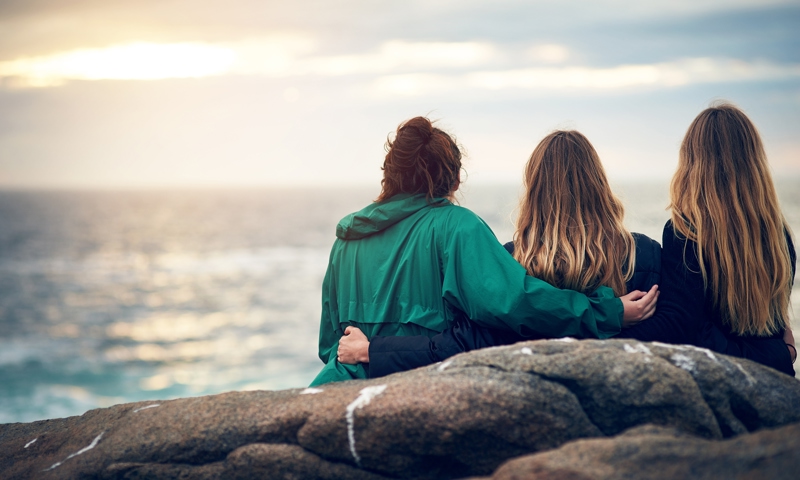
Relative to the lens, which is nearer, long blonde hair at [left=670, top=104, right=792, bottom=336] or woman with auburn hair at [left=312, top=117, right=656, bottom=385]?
woman with auburn hair at [left=312, top=117, right=656, bottom=385]

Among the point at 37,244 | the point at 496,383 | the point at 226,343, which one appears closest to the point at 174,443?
the point at 496,383

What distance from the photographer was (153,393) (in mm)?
20172

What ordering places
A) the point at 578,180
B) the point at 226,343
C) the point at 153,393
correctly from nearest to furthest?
the point at 578,180 < the point at 153,393 < the point at 226,343

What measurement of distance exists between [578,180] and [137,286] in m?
36.3

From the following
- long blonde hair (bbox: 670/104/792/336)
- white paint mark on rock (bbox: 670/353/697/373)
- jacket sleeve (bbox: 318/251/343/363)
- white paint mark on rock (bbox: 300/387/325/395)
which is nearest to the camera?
white paint mark on rock (bbox: 670/353/697/373)

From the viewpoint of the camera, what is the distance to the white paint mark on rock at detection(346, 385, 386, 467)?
2.88m

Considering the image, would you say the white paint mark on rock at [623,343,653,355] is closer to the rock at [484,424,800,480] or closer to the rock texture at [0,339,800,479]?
the rock texture at [0,339,800,479]

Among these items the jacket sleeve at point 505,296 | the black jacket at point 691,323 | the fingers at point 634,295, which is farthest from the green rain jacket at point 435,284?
the black jacket at point 691,323

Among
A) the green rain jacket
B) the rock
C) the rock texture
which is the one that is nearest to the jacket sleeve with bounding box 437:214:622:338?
the green rain jacket

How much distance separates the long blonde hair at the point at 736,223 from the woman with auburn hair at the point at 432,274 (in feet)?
1.29

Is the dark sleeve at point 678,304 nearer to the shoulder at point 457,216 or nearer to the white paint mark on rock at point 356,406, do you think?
the shoulder at point 457,216

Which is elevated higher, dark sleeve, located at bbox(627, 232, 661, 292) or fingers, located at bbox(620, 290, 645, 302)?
dark sleeve, located at bbox(627, 232, 661, 292)

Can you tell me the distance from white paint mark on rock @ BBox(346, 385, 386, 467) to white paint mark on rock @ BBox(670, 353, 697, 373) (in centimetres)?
131

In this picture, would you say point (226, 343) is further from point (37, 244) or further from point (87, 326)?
point (37, 244)
